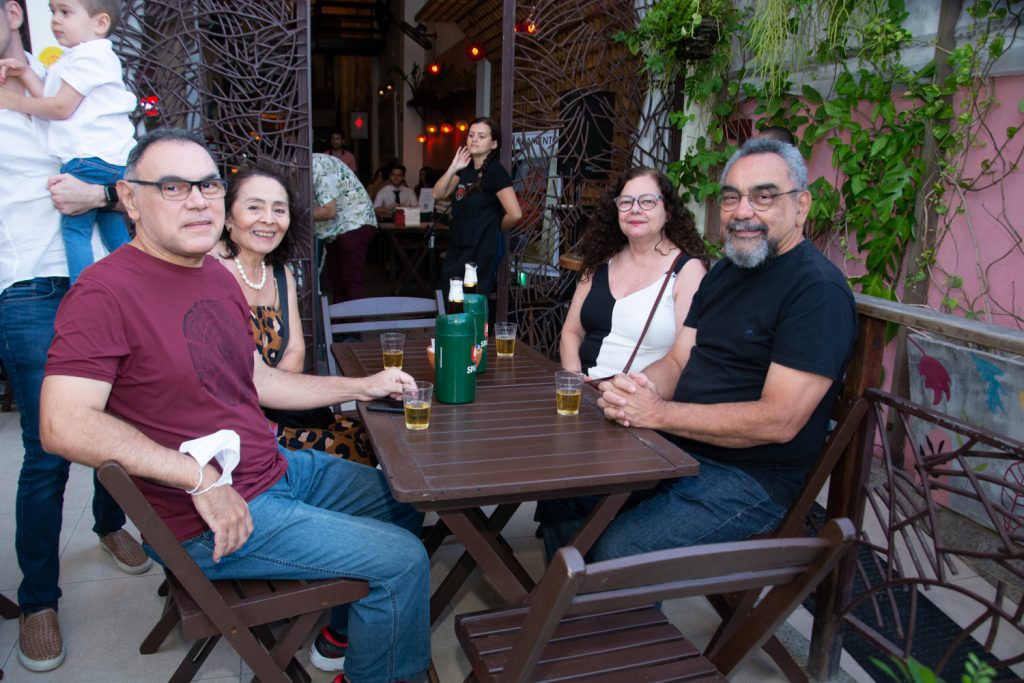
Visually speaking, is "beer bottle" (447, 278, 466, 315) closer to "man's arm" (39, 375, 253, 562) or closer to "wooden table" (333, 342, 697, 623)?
"wooden table" (333, 342, 697, 623)

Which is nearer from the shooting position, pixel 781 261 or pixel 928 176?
pixel 781 261

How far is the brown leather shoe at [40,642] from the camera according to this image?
2152 millimetres

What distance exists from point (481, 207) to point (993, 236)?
2500mm

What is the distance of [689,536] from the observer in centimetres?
199

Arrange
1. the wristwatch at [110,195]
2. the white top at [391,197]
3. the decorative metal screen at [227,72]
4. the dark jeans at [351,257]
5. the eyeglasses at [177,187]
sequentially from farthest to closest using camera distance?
1. the white top at [391,197]
2. the dark jeans at [351,257]
3. the decorative metal screen at [227,72]
4. the wristwatch at [110,195]
5. the eyeglasses at [177,187]

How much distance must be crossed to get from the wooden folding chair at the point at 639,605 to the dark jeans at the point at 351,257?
469 centimetres

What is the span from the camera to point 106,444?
4.95ft

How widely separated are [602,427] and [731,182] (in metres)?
0.81

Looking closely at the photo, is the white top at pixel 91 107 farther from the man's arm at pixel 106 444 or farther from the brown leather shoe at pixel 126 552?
the brown leather shoe at pixel 126 552

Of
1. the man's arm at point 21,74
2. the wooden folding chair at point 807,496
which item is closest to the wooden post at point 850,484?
the wooden folding chair at point 807,496

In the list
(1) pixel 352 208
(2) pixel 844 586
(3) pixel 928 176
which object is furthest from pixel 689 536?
(1) pixel 352 208

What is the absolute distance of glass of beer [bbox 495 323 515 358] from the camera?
271 centimetres

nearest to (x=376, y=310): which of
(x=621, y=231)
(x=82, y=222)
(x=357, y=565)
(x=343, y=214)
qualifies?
(x=621, y=231)

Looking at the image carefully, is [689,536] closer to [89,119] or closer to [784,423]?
[784,423]
